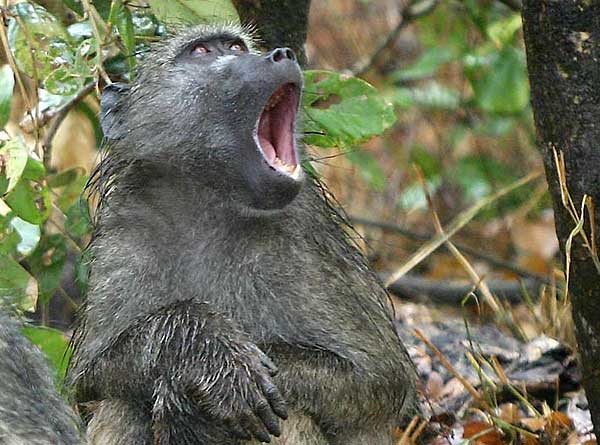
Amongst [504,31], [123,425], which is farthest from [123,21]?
[504,31]

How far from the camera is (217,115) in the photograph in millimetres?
3967

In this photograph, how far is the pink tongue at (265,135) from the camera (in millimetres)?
3922

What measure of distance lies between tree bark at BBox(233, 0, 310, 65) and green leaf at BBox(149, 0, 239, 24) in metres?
0.64

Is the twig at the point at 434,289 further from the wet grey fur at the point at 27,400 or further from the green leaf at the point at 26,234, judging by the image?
the wet grey fur at the point at 27,400

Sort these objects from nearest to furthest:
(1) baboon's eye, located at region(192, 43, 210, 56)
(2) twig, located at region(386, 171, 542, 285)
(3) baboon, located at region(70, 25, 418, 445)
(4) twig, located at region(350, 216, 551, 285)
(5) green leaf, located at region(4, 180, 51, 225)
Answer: (3) baboon, located at region(70, 25, 418, 445), (5) green leaf, located at region(4, 180, 51, 225), (1) baboon's eye, located at region(192, 43, 210, 56), (2) twig, located at region(386, 171, 542, 285), (4) twig, located at region(350, 216, 551, 285)

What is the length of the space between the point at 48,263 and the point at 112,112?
657 mm

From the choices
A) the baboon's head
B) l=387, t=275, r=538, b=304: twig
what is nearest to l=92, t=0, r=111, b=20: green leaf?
the baboon's head

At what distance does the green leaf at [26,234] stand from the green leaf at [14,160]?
511mm

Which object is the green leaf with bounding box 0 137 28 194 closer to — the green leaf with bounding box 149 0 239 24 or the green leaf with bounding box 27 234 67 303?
the green leaf with bounding box 149 0 239 24

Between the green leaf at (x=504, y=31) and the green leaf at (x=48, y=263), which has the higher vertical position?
the green leaf at (x=504, y=31)

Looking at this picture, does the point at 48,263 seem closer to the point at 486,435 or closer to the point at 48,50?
the point at 48,50


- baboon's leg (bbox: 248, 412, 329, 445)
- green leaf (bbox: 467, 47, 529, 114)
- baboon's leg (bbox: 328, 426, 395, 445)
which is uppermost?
baboon's leg (bbox: 248, 412, 329, 445)

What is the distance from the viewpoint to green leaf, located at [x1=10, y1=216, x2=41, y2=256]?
3887 mm

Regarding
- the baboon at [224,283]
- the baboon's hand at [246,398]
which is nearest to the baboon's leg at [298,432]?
the baboon at [224,283]
